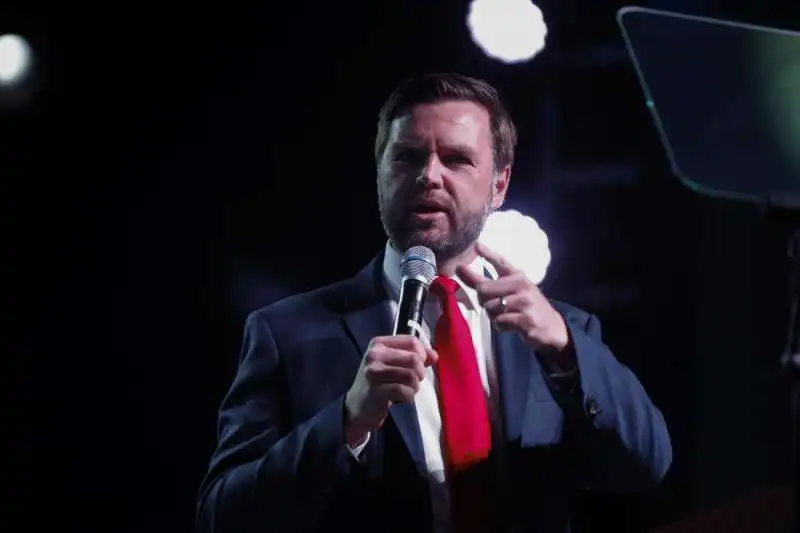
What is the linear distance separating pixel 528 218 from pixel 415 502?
861 millimetres

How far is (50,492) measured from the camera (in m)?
2.01

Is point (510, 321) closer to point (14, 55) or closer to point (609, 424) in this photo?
point (609, 424)

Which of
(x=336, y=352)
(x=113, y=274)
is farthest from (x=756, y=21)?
(x=113, y=274)

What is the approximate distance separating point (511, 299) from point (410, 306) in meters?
0.18

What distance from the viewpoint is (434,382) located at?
1.66 metres

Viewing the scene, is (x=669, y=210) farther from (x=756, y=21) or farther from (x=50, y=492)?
(x=50, y=492)

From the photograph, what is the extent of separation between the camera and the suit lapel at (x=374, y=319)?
162 centimetres

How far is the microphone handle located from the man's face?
347 mm

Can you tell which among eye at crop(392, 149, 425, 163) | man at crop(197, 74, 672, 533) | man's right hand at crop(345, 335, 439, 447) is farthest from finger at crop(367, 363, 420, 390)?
eye at crop(392, 149, 425, 163)

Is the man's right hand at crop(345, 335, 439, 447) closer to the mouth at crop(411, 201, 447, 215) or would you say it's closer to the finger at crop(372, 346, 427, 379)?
the finger at crop(372, 346, 427, 379)

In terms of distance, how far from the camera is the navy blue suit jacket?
156 centimetres

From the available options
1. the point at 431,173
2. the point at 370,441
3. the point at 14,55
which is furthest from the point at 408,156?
the point at 14,55

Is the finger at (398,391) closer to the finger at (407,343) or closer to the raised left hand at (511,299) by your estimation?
the finger at (407,343)

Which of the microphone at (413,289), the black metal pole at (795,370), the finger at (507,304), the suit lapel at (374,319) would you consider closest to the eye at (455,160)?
the suit lapel at (374,319)
